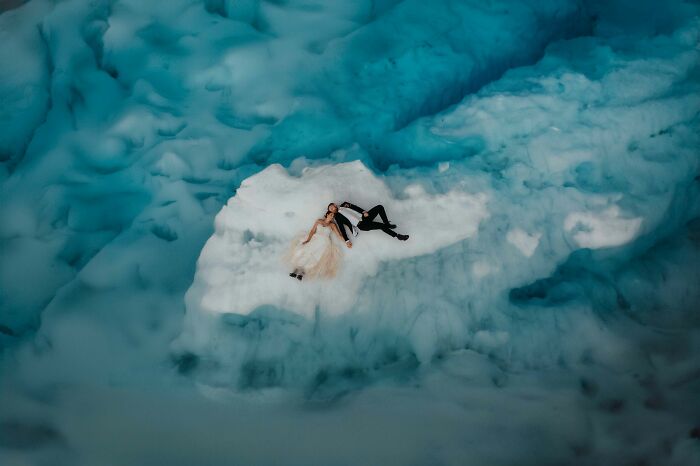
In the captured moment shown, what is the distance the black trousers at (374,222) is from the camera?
4094 mm

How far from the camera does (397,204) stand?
437 centimetres

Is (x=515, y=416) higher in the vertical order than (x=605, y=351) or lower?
lower

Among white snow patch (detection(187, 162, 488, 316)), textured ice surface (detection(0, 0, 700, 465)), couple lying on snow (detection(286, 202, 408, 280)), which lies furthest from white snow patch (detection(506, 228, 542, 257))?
couple lying on snow (detection(286, 202, 408, 280))

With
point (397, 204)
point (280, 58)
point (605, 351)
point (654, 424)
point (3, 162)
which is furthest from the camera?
point (280, 58)

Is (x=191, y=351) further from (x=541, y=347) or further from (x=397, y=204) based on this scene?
(x=541, y=347)

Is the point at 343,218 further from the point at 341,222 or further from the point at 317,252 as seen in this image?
the point at 317,252

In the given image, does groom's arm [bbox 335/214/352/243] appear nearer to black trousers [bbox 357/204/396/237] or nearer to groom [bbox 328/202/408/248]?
groom [bbox 328/202/408/248]

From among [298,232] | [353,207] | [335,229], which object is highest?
[353,207]

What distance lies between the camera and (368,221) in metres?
4.09

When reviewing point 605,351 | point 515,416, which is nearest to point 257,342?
point 515,416

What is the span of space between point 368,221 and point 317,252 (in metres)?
0.45

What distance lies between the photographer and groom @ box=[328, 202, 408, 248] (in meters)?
4.10

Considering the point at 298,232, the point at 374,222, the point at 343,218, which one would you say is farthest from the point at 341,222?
the point at 298,232

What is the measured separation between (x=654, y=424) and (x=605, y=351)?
582mm
